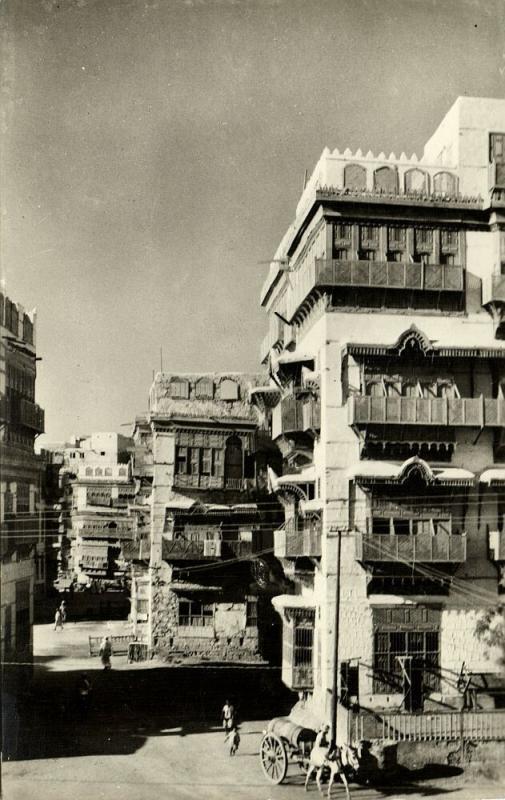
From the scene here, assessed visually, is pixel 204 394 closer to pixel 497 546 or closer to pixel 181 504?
pixel 181 504

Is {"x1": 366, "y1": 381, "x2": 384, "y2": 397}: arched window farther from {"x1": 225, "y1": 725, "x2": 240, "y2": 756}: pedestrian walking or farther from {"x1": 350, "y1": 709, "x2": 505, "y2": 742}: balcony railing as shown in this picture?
{"x1": 225, "y1": 725, "x2": 240, "y2": 756}: pedestrian walking

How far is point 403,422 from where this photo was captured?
2900 cm

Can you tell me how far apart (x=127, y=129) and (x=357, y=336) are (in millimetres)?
10856

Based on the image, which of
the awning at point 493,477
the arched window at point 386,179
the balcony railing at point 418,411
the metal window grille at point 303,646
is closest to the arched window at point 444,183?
the arched window at point 386,179

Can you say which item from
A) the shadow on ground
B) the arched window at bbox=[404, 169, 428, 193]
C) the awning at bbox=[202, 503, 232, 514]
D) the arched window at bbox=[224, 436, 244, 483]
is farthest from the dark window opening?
the arched window at bbox=[224, 436, 244, 483]

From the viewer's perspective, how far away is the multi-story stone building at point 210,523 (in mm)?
41188

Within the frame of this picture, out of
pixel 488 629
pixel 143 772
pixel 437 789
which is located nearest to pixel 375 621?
pixel 488 629

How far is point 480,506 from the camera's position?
29641 millimetres

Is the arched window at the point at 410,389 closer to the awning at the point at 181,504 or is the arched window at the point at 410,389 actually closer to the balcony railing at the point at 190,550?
the balcony railing at the point at 190,550

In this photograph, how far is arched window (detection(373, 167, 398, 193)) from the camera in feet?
100

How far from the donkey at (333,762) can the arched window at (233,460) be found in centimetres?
1857

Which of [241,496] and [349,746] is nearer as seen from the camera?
[349,746]

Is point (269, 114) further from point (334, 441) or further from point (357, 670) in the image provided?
point (357, 670)

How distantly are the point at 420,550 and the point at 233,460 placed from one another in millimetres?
15623
